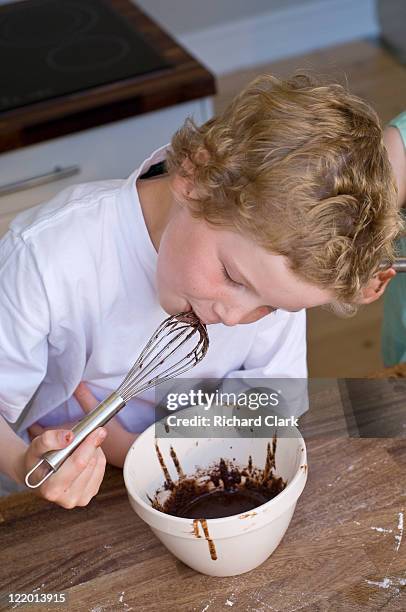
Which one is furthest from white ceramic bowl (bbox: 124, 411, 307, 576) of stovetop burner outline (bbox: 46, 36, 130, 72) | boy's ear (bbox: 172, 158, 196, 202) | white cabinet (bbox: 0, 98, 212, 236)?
stovetop burner outline (bbox: 46, 36, 130, 72)

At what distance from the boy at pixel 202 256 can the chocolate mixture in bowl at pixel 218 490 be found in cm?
8

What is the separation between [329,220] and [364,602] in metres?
0.33

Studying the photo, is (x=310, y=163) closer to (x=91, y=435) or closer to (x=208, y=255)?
(x=208, y=255)

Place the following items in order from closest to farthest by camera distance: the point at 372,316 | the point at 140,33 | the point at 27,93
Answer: the point at 27,93, the point at 140,33, the point at 372,316

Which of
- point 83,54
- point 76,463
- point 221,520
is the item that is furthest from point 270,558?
point 83,54

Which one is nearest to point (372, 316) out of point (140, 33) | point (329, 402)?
point (140, 33)

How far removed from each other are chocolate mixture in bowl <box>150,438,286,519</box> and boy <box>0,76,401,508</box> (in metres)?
0.08

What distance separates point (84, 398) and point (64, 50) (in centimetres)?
78

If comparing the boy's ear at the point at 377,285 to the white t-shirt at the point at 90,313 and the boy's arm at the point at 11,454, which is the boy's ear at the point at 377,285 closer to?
the white t-shirt at the point at 90,313

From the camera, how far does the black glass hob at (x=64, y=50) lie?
1399 millimetres

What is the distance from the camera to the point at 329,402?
92 cm

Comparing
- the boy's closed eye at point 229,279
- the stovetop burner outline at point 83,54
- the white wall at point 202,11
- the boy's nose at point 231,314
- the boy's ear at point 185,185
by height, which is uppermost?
the boy's ear at point 185,185

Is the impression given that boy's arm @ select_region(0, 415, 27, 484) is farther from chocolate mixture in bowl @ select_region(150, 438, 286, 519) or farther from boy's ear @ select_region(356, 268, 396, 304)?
boy's ear @ select_region(356, 268, 396, 304)

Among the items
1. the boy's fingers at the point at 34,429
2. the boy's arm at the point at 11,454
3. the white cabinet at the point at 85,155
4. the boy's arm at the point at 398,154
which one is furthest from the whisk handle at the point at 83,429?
the white cabinet at the point at 85,155
